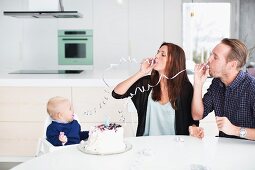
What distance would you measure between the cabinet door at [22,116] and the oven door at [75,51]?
4.86ft

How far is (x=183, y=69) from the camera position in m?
2.50

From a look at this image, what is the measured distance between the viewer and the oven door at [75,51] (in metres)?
5.32

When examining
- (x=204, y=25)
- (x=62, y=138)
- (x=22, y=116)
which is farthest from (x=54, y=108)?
(x=204, y=25)

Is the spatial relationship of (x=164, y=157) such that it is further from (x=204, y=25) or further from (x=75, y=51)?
(x=204, y=25)

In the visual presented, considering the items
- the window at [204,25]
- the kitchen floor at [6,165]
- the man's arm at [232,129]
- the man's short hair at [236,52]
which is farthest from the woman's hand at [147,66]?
the window at [204,25]

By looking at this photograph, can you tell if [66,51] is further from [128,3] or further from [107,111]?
[107,111]

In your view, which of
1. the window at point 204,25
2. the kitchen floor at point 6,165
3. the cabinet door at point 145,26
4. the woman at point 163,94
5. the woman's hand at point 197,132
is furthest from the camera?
the window at point 204,25

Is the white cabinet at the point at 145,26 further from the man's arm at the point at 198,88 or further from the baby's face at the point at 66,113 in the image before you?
the man's arm at the point at 198,88

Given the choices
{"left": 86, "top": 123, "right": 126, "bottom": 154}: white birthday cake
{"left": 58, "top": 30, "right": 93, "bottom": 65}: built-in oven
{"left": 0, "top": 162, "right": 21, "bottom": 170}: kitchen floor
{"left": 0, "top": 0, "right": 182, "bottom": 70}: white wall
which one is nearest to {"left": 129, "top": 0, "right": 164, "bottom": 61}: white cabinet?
{"left": 0, "top": 0, "right": 182, "bottom": 70}: white wall

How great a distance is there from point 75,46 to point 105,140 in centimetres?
361

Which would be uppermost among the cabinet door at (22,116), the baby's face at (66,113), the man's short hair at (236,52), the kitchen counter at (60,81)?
the man's short hair at (236,52)

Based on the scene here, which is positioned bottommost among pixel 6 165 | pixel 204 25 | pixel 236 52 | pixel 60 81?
pixel 6 165

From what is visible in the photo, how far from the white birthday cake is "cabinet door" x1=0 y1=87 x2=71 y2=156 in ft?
6.67

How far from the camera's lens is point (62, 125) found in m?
2.44
